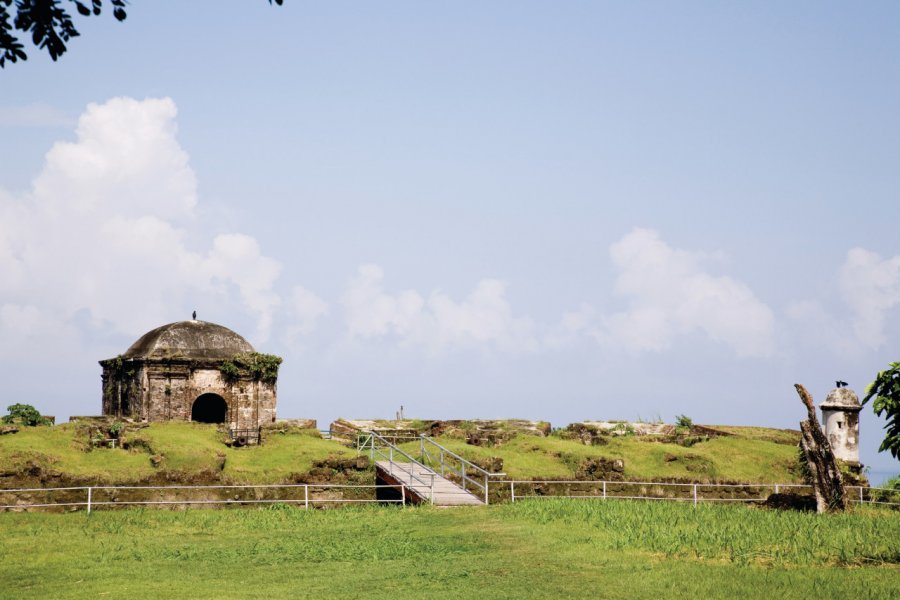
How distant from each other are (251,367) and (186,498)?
1017 cm

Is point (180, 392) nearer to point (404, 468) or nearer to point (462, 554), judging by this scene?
point (404, 468)

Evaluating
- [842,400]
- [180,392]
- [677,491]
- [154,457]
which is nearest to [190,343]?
[180,392]

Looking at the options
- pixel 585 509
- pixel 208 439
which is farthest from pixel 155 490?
pixel 585 509

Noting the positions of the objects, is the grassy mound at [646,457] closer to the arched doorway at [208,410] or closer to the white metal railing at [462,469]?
the white metal railing at [462,469]

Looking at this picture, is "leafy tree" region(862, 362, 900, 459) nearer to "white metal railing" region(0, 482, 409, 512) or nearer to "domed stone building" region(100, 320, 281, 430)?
"white metal railing" region(0, 482, 409, 512)

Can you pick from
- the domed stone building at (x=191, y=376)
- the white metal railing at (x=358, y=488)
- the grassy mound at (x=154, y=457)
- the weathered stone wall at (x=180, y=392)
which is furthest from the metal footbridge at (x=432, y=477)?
the domed stone building at (x=191, y=376)

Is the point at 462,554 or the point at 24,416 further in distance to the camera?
the point at 24,416

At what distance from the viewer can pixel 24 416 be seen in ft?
107

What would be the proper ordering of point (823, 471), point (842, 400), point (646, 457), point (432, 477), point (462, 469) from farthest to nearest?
point (646, 457) → point (842, 400) → point (462, 469) → point (432, 477) → point (823, 471)

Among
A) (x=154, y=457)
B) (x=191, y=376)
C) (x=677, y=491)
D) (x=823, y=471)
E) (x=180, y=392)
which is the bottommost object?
(x=677, y=491)

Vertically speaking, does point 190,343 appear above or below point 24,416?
above

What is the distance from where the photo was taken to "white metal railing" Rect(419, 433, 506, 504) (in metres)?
25.9

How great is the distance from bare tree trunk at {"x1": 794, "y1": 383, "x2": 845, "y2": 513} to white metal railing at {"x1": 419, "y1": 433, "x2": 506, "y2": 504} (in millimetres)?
7455

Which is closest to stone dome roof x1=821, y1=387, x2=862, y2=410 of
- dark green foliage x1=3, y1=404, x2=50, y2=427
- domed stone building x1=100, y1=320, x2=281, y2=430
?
domed stone building x1=100, y1=320, x2=281, y2=430
